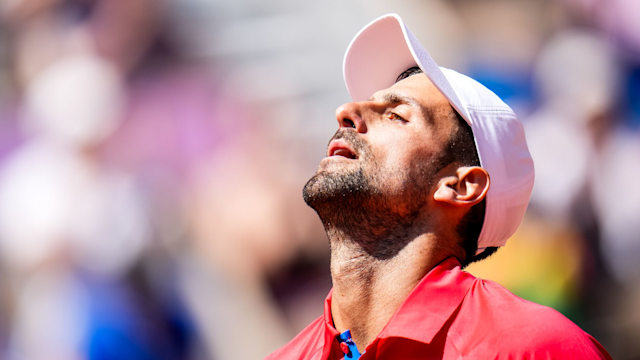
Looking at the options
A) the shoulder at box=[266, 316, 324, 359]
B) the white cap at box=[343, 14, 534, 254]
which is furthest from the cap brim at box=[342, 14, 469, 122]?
the shoulder at box=[266, 316, 324, 359]

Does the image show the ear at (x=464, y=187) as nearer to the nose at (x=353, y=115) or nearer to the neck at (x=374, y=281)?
the neck at (x=374, y=281)

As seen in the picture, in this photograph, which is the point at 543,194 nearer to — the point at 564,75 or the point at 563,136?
the point at 563,136

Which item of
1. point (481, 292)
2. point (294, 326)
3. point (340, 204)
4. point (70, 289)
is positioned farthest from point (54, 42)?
point (481, 292)

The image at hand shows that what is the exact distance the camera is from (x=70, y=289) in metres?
4.12

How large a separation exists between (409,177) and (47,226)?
267cm

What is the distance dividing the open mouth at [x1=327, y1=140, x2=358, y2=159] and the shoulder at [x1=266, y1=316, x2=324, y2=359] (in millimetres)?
508

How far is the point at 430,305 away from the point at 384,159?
1.64ft

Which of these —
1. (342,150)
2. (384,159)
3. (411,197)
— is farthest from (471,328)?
(342,150)

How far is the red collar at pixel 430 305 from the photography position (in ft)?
6.19

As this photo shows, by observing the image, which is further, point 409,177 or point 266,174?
point 266,174

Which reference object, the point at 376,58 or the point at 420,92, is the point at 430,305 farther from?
the point at 376,58

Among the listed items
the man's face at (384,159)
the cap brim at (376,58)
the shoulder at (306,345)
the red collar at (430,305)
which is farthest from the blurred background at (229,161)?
the red collar at (430,305)

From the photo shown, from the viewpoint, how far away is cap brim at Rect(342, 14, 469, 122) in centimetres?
266

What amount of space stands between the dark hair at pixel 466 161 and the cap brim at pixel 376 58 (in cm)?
44
